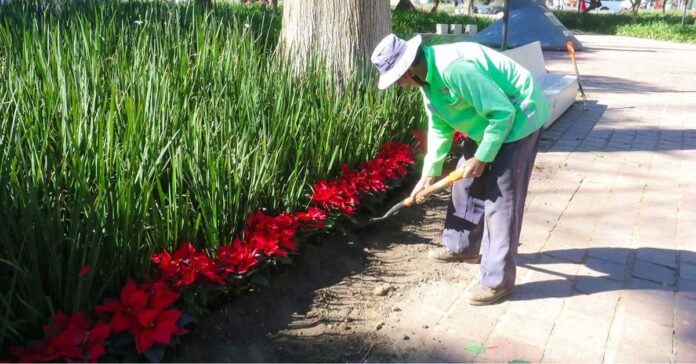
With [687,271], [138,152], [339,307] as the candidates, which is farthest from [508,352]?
[138,152]

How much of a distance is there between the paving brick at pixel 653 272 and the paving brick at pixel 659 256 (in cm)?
6

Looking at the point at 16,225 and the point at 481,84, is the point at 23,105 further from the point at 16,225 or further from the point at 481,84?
the point at 481,84

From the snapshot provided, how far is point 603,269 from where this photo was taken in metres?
3.24

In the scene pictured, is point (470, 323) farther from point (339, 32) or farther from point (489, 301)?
point (339, 32)

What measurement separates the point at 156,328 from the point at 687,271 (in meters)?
2.76

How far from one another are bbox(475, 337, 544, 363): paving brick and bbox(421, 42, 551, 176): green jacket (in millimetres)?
773

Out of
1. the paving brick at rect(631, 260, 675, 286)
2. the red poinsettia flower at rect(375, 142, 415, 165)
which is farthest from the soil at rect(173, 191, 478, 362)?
the paving brick at rect(631, 260, 675, 286)

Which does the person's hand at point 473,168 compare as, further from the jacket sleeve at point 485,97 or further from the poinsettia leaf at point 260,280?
the poinsettia leaf at point 260,280

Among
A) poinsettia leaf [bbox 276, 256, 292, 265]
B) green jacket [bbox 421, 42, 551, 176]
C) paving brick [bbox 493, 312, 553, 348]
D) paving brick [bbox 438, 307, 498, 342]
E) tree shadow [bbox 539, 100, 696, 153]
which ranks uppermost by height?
green jacket [bbox 421, 42, 551, 176]

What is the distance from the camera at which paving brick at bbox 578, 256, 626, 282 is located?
3.16 meters

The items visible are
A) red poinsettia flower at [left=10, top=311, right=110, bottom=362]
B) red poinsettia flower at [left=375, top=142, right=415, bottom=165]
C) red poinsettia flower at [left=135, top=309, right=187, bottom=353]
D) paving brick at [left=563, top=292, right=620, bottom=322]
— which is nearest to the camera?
red poinsettia flower at [left=10, top=311, right=110, bottom=362]

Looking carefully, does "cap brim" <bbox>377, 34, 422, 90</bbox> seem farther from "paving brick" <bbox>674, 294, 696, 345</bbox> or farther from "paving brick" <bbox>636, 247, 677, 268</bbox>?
"paving brick" <bbox>636, 247, 677, 268</bbox>

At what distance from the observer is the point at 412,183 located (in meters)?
4.33

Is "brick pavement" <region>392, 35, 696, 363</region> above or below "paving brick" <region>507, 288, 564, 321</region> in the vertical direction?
above
